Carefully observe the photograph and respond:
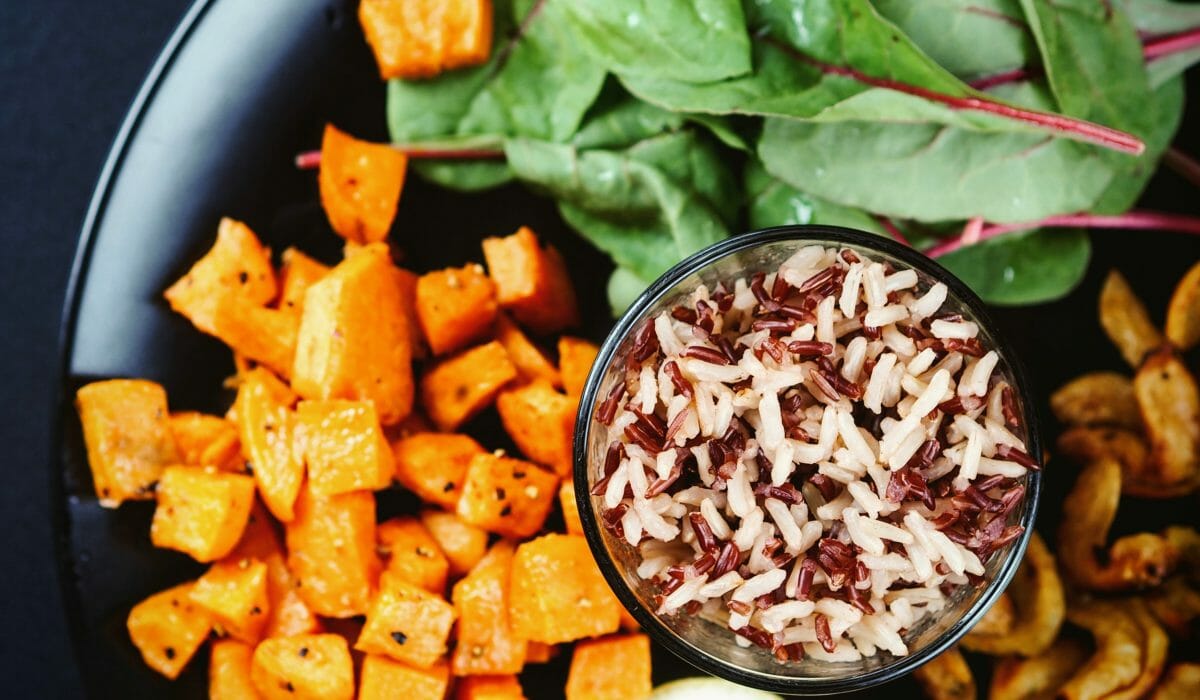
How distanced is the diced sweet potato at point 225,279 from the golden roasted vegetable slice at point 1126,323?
52.4 inches

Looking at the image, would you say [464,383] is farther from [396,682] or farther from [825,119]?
[825,119]

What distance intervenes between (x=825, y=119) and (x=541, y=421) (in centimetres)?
59

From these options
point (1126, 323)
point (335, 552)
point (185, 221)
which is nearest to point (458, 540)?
point (335, 552)

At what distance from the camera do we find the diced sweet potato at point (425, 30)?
154cm

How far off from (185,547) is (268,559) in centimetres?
12

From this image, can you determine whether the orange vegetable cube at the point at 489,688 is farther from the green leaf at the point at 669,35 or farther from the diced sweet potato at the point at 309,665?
the green leaf at the point at 669,35

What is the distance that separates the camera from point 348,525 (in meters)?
1.46

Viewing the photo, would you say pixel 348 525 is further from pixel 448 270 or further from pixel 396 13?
pixel 396 13

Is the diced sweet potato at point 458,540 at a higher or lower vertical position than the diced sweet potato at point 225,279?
lower

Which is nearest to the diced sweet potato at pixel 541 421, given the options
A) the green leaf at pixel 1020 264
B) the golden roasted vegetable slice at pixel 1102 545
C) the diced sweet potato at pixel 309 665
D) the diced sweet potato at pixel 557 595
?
the diced sweet potato at pixel 557 595

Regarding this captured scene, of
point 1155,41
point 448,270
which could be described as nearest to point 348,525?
point 448,270

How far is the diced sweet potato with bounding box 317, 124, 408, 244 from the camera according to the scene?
1.55m

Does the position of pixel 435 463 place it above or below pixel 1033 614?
above

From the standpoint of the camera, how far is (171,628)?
1.52 m
